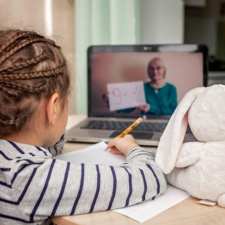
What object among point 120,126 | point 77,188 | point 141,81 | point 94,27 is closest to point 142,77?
point 141,81

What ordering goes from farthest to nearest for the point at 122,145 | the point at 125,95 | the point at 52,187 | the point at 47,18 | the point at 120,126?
the point at 47,18
the point at 125,95
the point at 120,126
the point at 122,145
the point at 52,187

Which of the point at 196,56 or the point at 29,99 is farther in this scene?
the point at 196,56

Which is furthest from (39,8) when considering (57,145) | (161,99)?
(57,145)

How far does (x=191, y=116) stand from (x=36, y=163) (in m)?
0.27

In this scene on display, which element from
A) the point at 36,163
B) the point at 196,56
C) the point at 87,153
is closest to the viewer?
the point at 36,163

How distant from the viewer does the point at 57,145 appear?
858 mm

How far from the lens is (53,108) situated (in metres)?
0.65

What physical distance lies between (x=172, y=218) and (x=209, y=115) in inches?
7.2

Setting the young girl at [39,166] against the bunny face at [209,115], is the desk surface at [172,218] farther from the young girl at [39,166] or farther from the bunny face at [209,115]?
the bunny face at [209,115]

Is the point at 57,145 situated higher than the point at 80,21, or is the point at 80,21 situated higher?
the point at 80,21

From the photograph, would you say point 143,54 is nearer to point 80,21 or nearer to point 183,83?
point 183,83

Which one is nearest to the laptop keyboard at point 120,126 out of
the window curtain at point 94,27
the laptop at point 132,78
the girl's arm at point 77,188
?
the laptop at point 132,78

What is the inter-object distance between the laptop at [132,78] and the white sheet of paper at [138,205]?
0.90 feet

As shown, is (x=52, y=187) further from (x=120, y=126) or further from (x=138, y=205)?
(x=120, y=126)
